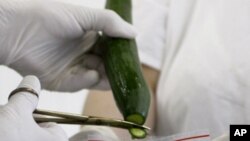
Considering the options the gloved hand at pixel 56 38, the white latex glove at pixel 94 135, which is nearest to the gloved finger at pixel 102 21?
the gloved hand at pixel 56 38

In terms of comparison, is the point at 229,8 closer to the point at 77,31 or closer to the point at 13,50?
the point at 77,31

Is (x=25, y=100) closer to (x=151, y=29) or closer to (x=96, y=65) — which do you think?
A: (x=96, y=65)

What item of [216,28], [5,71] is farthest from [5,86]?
[216,28]

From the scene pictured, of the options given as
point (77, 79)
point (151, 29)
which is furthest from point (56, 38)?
point (151, 29)

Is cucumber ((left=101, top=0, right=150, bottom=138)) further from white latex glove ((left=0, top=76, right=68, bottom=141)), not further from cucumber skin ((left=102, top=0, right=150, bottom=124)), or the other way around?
white latex glove ((left=0, top=76, right=68, bottom=141))

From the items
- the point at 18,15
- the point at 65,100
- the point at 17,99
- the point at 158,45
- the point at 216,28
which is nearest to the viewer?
the point at 17,99
